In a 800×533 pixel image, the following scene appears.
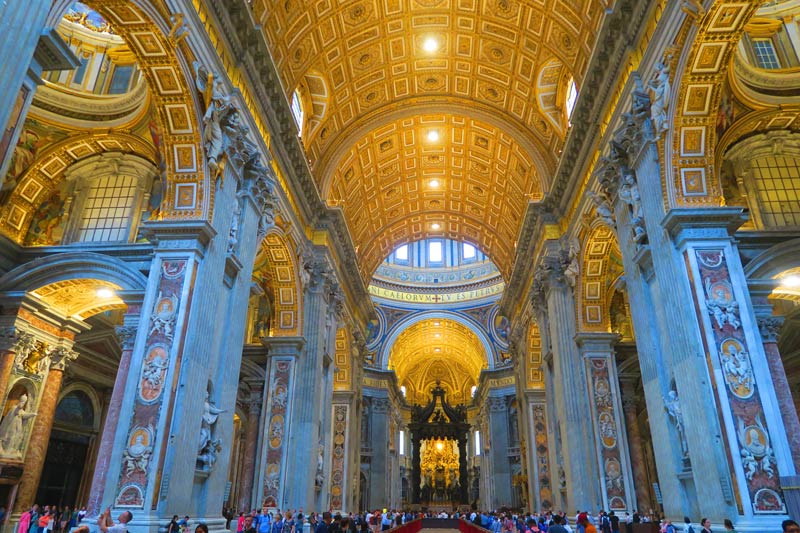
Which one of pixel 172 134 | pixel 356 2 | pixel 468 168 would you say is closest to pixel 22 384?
pixel 172 134

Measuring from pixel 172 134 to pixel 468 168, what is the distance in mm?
15305

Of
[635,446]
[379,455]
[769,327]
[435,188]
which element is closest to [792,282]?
[769,327]

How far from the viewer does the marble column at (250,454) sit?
16.1m

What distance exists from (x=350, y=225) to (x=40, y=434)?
45.2 feet

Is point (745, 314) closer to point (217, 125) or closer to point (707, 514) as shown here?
point (707, 514)

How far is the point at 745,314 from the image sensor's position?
855 centimetres

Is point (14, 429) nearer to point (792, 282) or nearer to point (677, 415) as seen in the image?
point (677, 415)

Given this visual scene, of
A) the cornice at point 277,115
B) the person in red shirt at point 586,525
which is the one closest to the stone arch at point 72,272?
the cornice at point 277,115

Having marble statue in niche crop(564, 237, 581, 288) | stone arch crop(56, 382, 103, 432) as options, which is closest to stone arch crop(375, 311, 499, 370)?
stone arch crop(56, 382, 103, 432)

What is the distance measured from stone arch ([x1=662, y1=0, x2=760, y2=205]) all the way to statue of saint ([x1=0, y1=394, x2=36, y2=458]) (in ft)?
48.6

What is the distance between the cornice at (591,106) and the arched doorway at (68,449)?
1617 cm

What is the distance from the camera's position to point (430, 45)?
A: 1786 cm

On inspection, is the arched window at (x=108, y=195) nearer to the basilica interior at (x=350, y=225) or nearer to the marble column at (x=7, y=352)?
the basilica interior at (x=350, y=225)

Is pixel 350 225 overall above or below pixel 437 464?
above
